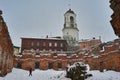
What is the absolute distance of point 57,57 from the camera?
149 ft

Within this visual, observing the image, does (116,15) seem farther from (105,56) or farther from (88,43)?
(88,43)

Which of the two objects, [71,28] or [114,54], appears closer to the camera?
[114,54]

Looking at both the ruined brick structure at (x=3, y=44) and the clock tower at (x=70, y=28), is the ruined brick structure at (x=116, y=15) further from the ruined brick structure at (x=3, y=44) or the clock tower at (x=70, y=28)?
Answer: the clock tower at (x=70, y=28)

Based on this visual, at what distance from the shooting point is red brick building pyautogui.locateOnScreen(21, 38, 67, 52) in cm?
6084

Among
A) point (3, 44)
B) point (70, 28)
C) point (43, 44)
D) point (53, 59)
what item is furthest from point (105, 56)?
point (70, 28)

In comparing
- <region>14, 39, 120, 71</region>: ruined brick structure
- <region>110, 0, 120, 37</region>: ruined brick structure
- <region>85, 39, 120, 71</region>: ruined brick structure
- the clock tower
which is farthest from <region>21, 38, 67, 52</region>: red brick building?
<region>110, 0, 120, 37</region>: ruined brick structure

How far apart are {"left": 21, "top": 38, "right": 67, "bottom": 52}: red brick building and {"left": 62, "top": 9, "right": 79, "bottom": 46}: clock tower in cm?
913

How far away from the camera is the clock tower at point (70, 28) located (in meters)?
72.4

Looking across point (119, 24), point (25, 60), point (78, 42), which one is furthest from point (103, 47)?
point (78, 42)

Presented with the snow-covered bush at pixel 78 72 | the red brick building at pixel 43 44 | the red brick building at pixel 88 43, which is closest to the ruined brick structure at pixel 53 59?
the red brick building at pixel 43 44

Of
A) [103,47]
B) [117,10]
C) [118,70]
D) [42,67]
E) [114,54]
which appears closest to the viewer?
[117,10]

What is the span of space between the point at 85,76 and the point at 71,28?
51.8 metres

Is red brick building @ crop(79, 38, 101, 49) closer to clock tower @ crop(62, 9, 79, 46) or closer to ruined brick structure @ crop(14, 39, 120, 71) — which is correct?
clock tower @ crop(62, 9, 79, 46)

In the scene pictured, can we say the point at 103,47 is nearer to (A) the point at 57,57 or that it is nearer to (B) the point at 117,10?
(A) the point at 57,57
